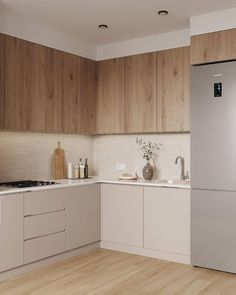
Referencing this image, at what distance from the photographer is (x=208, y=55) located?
3.87 m

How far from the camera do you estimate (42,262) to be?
3.93 metres

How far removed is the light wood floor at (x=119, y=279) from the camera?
3.32m

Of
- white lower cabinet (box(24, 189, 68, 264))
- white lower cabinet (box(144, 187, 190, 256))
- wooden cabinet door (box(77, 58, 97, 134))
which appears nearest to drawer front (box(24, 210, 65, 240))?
white lower cabinet (box(24, 189, 68, 264))

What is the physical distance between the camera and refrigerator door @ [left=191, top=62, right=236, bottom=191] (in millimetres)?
3707

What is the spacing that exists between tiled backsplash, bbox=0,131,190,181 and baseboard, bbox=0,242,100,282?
38.8 inches

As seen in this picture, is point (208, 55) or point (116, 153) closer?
point (208, 55)

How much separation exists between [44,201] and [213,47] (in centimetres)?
227

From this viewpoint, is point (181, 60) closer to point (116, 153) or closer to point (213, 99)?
point (213, 99)

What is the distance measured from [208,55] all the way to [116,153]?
1.96 meters

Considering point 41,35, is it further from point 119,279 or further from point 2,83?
point 119,279

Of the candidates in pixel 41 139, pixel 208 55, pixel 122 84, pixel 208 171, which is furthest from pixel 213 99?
pixel 41 139

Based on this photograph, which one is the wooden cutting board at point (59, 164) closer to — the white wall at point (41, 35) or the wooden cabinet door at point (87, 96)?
the wooden cabinet door at point (87, 96)

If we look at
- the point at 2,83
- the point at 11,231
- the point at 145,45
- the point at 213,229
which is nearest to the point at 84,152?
the point at 145,45

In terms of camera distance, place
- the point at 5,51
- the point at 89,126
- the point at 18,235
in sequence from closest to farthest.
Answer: the point at 18,235 → the point at 5,51 → the point at 89,126
